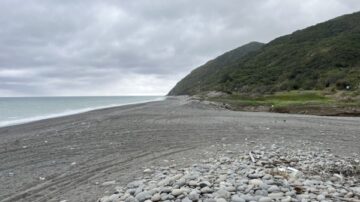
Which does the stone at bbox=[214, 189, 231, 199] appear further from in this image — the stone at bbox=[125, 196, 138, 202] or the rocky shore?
the stone at bbox=[125, 196, 138, 202]

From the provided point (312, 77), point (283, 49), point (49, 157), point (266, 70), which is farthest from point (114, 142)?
point (283, 49)

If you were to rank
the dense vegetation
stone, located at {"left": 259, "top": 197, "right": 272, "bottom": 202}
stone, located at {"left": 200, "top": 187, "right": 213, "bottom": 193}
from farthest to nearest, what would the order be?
1. the dense vegetation
2. stone, located at {"left": 200, "top": 187, "right": 213, "bottom": 193}
3. stone, located at {"left": 259, "top": 197, "right": 272, "bottom": 202}

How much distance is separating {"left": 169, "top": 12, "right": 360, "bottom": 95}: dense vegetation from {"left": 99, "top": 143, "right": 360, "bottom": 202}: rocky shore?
174ft

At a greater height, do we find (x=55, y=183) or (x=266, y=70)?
(x=266, y=70)

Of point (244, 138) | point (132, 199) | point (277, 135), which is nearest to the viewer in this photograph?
point (132, 199)

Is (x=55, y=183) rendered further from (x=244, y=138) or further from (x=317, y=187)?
(x=244, y=138)

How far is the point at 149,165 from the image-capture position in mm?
11789

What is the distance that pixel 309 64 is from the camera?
3597 inches

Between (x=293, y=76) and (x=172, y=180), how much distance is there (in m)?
85.5

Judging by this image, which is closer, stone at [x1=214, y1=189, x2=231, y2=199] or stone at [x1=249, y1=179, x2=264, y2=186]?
stone at [x1=214, y1=189, x2=231, y2=199]

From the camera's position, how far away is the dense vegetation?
7588 cm

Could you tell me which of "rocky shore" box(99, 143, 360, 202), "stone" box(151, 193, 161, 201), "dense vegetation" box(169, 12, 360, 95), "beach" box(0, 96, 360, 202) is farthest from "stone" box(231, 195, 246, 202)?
"dense vegetation" box(169, 12, 360, 95)

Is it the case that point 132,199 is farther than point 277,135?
No

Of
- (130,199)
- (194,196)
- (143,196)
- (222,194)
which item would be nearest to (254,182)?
(222,194)
